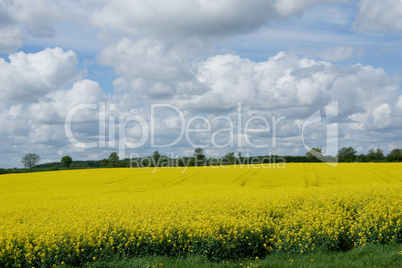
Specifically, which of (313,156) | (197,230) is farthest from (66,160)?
(197,230)

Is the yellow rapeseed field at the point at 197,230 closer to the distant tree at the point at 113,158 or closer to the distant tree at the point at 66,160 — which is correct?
the distant tree at the point at 113,158

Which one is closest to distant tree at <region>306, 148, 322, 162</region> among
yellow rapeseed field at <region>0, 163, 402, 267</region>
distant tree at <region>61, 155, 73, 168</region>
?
distant tree at <region>61, 155, 73, 168</region>

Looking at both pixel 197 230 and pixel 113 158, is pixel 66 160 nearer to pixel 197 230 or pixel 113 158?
pixel 113 158

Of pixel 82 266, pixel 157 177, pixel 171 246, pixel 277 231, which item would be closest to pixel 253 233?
pixel 277 231

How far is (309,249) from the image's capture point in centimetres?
993

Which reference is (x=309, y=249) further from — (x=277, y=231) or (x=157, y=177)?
(x=157, y=177)

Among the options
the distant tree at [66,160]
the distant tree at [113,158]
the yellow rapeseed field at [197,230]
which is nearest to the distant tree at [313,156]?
the distant tree at [113,158]

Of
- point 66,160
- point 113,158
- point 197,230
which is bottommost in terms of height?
point 66,160

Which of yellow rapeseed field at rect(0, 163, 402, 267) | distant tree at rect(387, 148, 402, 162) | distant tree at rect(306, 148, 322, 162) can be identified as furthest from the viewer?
distant tree at rect(306, 148, 322, 162)

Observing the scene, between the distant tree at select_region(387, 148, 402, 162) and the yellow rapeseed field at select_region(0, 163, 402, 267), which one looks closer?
the yellow rapeseed field at select_region(0, 163, 402, 267)

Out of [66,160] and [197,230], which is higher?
[197,230]

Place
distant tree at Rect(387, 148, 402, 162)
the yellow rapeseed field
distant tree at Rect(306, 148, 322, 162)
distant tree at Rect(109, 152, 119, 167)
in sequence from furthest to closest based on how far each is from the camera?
1. distant tree at Rect(306, 148, 322, 162)
2. distant tree at Rect(109, 152, 119, 167)
3. distant tree at Rect(387, 148, 402, 162)
4. the yellow rapeseed field

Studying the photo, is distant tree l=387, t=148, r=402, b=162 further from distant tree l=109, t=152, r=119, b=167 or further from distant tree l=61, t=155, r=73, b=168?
distant tree l=61, t=155, r=73, b=168

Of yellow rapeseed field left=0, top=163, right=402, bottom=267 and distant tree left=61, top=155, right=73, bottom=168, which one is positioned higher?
yellow rapeseed field left=0, top=163, right=402, bottom=267
